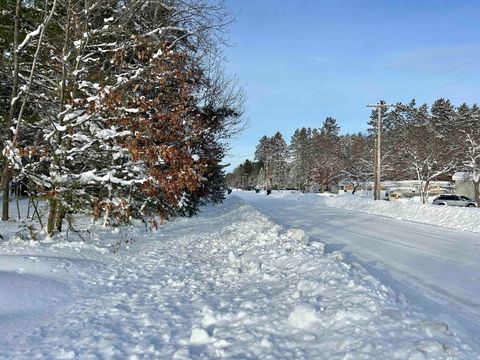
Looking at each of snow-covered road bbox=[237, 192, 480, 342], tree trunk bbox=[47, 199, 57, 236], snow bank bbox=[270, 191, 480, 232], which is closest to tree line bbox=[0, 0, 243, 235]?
tree trunk bbox=[47, 199, 57, 236]

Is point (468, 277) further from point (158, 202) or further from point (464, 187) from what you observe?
point (464, 187)

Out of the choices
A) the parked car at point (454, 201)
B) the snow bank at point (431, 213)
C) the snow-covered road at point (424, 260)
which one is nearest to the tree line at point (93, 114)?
the snow-covered road at point (424, 260)

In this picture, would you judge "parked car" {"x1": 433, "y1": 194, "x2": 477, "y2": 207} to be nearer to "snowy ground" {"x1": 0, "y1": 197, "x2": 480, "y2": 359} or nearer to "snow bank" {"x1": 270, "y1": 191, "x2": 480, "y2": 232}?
"snow bank" {"x1": 270, "y1": 191, "x2": 480, "y2": 232}

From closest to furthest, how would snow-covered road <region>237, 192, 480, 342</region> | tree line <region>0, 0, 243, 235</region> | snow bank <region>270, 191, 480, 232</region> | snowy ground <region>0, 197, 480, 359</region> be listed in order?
snowy ground <region>0, 197, 480, 359</region>, snow-covered road <region>237, 192, 480, 342</region>, tree line <region>0, 0, 243, 235</region>, snow bank <region>270, 191, 480, 232</region>

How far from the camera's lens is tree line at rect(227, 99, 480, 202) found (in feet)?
133

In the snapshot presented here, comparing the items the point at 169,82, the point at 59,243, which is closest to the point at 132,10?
the point at 169,82

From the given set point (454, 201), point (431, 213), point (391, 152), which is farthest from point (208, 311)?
point (391, 152)

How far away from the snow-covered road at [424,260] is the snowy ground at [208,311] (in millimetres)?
961

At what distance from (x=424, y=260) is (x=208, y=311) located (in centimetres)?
674

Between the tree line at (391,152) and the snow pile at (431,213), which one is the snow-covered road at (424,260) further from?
the tree line at (391,152)

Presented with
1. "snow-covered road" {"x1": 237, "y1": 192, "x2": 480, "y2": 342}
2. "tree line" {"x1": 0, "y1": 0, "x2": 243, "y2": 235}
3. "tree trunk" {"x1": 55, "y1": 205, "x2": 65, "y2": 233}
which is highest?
"tree line" {"x1": 0, "y1": 0, "x2": 243, "y2": 235}

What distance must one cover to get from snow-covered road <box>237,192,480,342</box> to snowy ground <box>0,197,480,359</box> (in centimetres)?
96

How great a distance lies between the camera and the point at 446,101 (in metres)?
72.8

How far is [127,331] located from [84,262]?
3483mm
